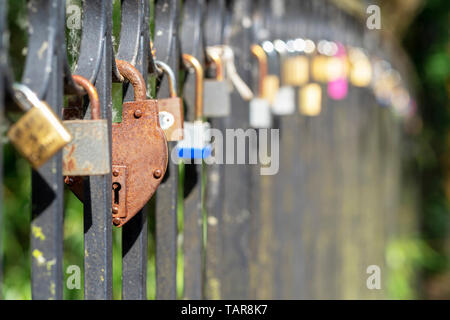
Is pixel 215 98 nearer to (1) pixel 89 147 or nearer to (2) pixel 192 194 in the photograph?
(2) pixel 192 194

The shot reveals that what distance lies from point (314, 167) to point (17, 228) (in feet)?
4.26

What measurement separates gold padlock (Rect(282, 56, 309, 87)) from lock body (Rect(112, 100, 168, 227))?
144 centimetres

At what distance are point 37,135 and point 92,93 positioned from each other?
0.18 metres

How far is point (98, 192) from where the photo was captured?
0.98 metres

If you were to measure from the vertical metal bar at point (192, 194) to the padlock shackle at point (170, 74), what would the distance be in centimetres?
18

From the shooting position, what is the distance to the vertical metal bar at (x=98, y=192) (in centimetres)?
97

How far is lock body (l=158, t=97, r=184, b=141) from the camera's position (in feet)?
3.84

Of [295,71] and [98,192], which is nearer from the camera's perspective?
[98,192]

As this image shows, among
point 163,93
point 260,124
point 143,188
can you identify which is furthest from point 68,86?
point 260,124

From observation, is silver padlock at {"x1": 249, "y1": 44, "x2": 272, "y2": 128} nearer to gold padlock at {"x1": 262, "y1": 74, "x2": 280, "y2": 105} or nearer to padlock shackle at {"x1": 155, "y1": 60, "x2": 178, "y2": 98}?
gold padlock at {"x1": 262, "y1": 74, "x2": 280, "y2": 105}
